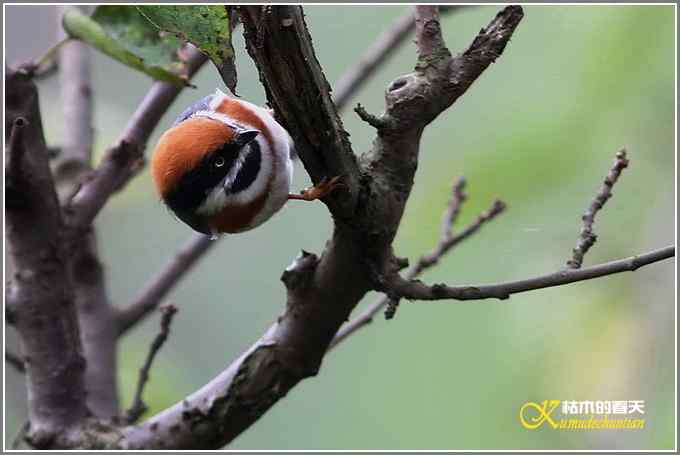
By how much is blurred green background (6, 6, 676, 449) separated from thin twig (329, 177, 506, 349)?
9 centimetres

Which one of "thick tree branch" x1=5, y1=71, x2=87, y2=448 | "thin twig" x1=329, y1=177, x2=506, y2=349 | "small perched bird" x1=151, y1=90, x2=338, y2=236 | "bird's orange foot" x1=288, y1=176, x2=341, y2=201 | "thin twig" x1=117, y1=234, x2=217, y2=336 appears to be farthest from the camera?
"thin twig" x1=117, y1=234, x2=217, y2=336

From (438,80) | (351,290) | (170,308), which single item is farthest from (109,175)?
(438,80)

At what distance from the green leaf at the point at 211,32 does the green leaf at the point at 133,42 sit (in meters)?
0.30

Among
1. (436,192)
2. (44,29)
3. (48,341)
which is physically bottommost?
(48,341)

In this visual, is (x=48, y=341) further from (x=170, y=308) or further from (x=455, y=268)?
(x=455, y=268)

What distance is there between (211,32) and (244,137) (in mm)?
330

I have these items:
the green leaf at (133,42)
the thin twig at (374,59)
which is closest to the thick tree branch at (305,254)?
the green leaf at (133,42)

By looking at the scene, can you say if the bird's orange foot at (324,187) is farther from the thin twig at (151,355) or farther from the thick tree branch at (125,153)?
the thick tree branch at (125,153)

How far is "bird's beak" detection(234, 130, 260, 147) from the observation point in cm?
110

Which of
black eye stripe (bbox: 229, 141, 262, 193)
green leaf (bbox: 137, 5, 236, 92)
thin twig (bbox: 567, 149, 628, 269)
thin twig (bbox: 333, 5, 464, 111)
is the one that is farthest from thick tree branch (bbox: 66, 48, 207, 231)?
thin twig (bbox: 567, 149, 628, 269)

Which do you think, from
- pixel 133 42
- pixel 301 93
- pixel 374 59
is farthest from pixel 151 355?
pixel 374 59

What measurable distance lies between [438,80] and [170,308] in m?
0.54

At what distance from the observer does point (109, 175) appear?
52.7 inches

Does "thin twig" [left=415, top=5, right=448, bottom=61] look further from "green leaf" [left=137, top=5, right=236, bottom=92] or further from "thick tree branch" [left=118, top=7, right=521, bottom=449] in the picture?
"green leaf" [left=137, top=5, right=236, bottom=92]
